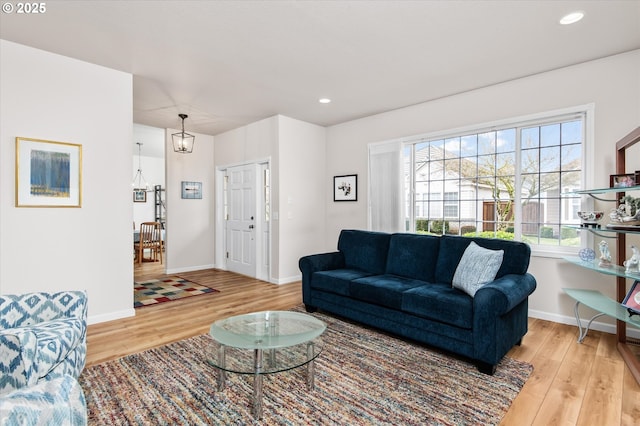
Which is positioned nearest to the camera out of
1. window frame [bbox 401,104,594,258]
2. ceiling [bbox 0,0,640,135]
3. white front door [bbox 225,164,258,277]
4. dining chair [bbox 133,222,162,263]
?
ceiling [bbox 0,0,640,135]

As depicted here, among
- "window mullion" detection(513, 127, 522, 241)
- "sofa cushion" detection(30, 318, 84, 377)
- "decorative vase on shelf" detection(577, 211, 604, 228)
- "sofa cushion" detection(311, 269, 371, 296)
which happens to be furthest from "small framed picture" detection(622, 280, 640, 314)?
"sofa cushion" detection(30, 318, 84, 377)

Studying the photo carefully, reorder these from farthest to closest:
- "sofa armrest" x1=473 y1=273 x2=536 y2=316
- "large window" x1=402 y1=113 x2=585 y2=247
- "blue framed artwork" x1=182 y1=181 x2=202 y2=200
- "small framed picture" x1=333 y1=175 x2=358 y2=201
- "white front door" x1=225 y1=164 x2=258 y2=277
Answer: "blue framed artwork" x1=182 y1=181 x2=202 y2=200, "white front door" x1=225 y1=164 x2=258 y2=277, "small framed picture" x1=333 y1=175 x2=358 y2=201, "large window" x1=402 y1=113 x2=585 y2=247, "sofa armrest" x1=473 y1=273 x2=536 y2=316

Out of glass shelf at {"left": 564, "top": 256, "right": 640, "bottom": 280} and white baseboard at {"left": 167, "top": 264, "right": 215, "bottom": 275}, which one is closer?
glass shelf at {"left": 564, "top": 256, "right": 640, "bottom": 280}

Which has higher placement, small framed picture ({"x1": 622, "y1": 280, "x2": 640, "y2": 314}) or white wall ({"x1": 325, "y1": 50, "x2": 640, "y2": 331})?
white wall ({"x1": 325, "y1": 50, "x2": 640, "y2": 331})

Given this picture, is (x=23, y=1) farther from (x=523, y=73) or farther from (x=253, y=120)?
(x=523, y=73)

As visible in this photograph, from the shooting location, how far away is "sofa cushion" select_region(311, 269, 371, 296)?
3.27m

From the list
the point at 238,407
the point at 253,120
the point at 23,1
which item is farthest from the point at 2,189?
the point at 253,120

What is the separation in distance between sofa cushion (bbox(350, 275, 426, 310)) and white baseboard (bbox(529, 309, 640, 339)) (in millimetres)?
1431

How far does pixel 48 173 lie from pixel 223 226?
347cm

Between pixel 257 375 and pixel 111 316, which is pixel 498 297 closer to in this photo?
pixel 257 375

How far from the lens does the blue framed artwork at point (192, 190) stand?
20.1 ft

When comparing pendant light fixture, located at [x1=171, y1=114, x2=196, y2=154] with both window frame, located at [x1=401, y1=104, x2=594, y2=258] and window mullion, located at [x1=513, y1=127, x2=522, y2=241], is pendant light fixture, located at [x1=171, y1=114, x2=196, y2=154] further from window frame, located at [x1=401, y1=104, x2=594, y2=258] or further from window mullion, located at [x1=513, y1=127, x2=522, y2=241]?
window mullion, located at [x1=513, y1=127, x2=522, y2=241]

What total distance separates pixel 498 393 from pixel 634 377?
1061 mm

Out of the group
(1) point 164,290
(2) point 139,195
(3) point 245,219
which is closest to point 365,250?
(3) point 245,219
